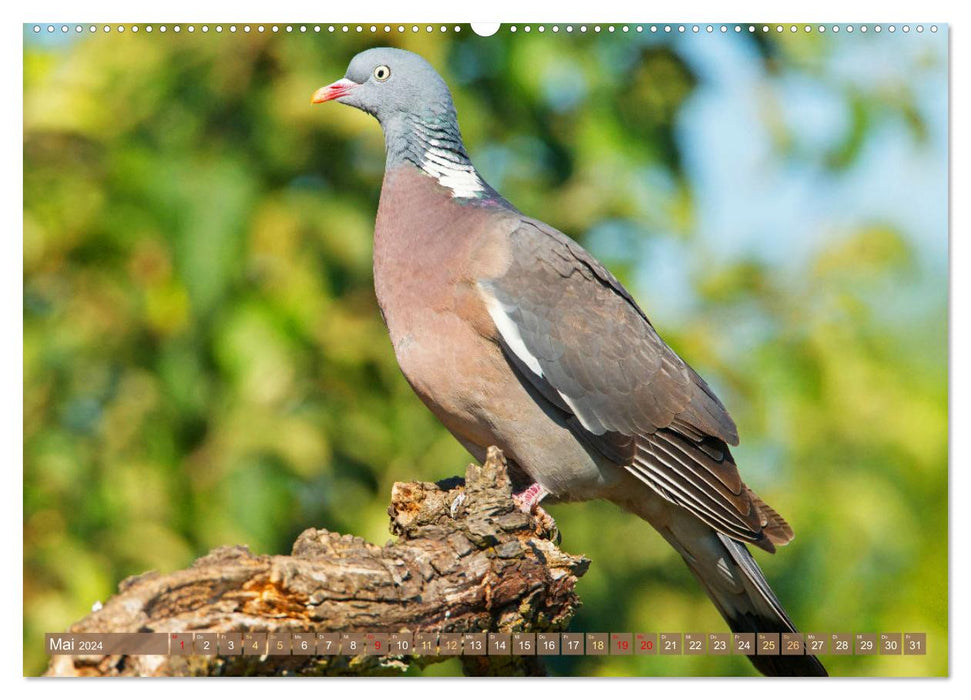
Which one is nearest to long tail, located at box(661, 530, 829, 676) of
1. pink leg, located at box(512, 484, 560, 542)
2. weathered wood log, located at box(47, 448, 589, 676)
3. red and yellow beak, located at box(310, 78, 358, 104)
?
pink leg, located at box(512, 484, 560, 542)

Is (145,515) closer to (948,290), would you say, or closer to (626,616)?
(626,616)

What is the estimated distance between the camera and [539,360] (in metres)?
3.96

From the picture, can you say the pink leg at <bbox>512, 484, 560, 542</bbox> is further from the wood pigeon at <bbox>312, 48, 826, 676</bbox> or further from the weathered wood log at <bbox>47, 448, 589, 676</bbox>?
the weathered wood log at <bbox>47, 448, 589, 676</bbox>

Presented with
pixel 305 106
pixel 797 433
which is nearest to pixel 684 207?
pixel 797 433

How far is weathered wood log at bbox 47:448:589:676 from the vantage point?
2947mm

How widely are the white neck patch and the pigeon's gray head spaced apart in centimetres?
15

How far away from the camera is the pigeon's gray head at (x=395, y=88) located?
4.39 meters

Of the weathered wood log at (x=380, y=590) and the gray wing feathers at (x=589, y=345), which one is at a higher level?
the gray wing feathers at (x=589, y=345)

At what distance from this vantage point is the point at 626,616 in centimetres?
515

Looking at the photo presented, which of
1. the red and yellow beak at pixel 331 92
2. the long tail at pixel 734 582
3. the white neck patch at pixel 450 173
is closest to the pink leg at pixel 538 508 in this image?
the long tail at pixel 734 582

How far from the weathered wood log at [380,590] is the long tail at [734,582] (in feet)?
2.96

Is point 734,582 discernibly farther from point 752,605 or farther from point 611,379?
point 611,379

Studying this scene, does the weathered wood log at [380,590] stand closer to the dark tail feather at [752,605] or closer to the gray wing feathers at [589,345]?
the gray wing feathers at [589,345]

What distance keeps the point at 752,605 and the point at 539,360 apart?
1319mm
